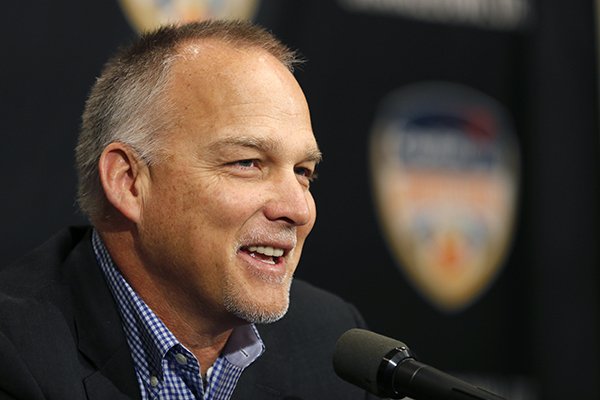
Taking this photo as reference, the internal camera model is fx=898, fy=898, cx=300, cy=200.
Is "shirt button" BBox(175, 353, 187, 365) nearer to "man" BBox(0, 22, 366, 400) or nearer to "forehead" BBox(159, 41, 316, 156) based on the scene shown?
"man" BBox(0, 22, 366, 400)

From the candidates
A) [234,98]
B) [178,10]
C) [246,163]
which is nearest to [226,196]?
[246,163]

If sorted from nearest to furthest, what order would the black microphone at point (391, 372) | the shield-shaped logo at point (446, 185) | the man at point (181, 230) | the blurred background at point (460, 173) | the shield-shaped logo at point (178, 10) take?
the black microphone at point (391, 372)
the man at point (181, 230)
the shield-shaped logo at point (178, 10)
the blurred background at point (460, 173)
the shield-shaped logo at point (446, 185)

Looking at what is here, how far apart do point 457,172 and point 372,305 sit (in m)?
0.60

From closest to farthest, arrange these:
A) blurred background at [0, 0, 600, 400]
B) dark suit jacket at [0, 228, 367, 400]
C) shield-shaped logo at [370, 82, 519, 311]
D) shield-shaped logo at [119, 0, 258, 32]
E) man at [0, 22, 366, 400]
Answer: dark suit jacket at [0, 228, 367, 400] < man at [0, 22, 366, 400] < shield-shaped logo at [119, 0, 258, 32] < blurred background at [0, 0, 600, 400] < shield-shaped logo at [370, 82, 519, 311]

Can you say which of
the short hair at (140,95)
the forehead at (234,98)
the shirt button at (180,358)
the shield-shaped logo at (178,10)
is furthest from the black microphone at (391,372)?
the shield-shaped logo at (178,10)

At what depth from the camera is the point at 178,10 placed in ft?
9.11

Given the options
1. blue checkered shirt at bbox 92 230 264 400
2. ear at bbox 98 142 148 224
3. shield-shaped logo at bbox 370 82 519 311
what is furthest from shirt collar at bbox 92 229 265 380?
shield-shaped logo at bbox 370 82 519 311

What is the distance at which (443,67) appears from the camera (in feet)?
11.2

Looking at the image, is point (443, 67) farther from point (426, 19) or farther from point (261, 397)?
point (261, 397)

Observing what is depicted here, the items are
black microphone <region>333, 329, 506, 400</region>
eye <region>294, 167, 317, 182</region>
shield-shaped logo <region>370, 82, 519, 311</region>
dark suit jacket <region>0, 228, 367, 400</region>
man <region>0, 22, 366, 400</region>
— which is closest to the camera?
black microphone <region>333, 329, 506, 400</region>

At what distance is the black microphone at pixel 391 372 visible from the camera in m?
1.24

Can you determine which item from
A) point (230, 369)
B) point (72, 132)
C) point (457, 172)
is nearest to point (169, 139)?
point (230, 369)

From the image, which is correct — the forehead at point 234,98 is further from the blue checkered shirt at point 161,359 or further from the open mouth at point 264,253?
the blue checkered shirt at point 161,359

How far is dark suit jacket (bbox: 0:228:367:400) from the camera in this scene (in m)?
1.50
